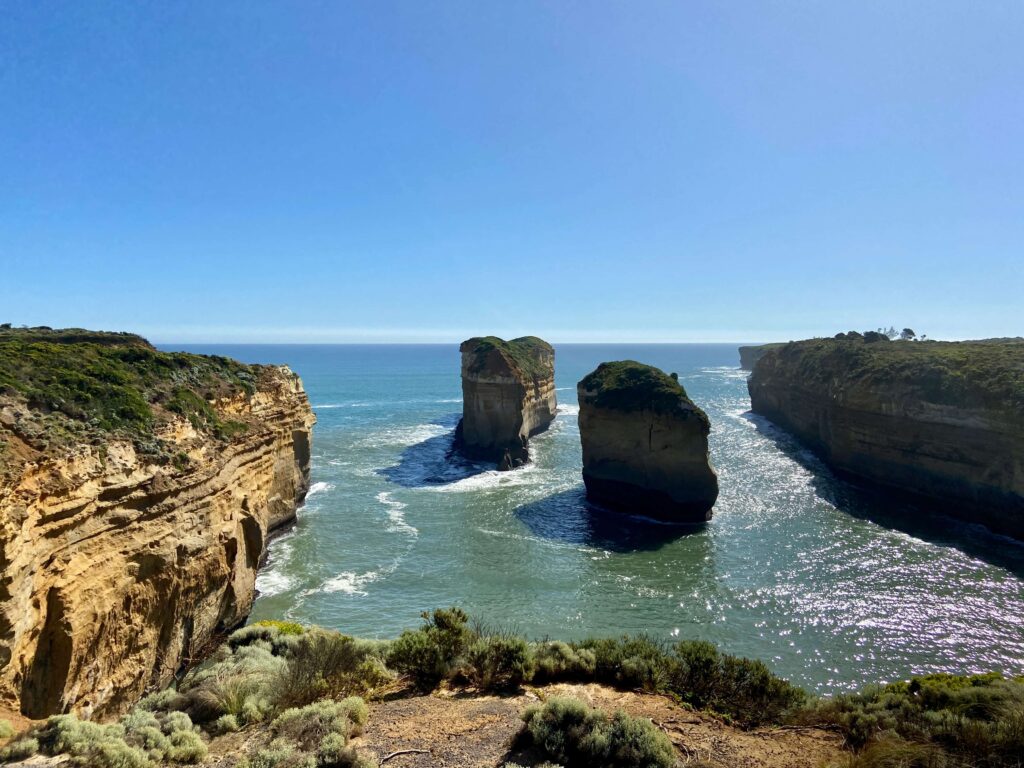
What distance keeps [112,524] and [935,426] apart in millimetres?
39289

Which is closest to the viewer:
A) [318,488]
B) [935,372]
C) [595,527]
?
[595,527]

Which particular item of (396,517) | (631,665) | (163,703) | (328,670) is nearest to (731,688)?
(631,665)

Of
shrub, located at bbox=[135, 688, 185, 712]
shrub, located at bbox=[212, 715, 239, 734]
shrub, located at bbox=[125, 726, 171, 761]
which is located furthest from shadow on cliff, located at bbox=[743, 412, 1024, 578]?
shrub, located at bbox=[125, 726, 171, 761]

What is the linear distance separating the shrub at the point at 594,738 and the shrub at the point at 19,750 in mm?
6909

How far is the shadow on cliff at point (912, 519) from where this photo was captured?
25.9 metres

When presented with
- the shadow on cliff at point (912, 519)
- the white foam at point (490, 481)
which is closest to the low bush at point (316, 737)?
the white foam at point (490, 481)

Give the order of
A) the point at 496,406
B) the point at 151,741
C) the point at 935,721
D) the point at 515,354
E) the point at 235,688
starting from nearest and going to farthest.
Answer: the point at 151,741 < the point at 935,721 < the point at 235,688 < the point at 496,406 < the point at 515,354

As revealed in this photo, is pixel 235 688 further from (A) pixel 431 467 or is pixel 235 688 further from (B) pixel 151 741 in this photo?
(A) pixel 431 467

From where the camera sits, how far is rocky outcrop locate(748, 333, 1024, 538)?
93.8 feet

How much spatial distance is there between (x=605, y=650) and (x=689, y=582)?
1296cm

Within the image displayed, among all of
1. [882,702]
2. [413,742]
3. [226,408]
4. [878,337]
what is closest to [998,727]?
[882,702]

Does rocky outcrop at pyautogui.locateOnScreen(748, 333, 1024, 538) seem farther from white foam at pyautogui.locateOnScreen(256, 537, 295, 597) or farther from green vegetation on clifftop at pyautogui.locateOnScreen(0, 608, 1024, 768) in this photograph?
white foam at pyautogui.locateOnScreen(256, 537, 295, 597)

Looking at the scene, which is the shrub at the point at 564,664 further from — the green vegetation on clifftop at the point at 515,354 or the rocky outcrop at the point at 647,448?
the green vegetation on clifftop at the point at 515,354

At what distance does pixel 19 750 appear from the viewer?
24.2ft
